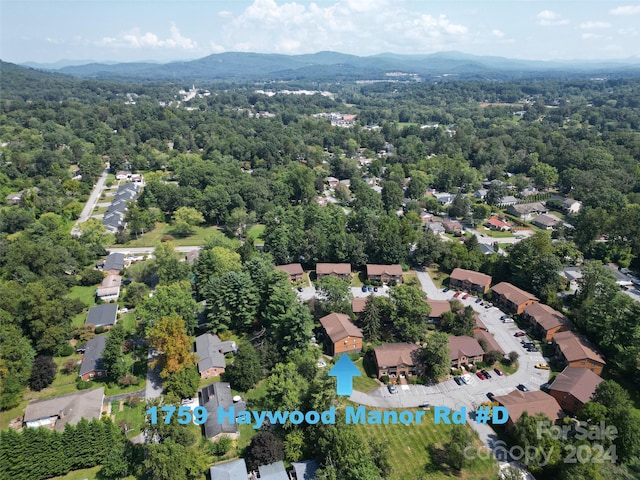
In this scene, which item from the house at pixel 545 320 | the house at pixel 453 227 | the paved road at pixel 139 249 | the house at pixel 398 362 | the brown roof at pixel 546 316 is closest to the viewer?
the house at pixel 398 362

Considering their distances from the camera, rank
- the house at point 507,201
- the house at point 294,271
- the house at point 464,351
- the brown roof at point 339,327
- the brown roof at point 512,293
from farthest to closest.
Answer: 1. the house at point 507,201
2. the house at point 294,271
3. the brown roof at point 512,293
4. the brown roof at point 339,327
5. the house at point 464,351

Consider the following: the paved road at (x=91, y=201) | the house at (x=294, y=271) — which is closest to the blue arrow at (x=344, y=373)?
the house at (x=294, y=271)

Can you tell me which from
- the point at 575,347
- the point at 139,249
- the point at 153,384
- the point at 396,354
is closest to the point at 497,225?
the point at 575,347

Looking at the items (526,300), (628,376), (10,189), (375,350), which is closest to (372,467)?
(375,350)

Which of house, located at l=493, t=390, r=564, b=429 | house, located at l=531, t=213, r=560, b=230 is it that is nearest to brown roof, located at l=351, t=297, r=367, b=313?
Answer: house, located at l=493, t=390, r=564, b=429

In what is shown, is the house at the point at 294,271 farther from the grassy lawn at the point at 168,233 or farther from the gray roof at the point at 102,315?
the gray roof at the point at 102,315

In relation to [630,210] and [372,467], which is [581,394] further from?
[630,210]
